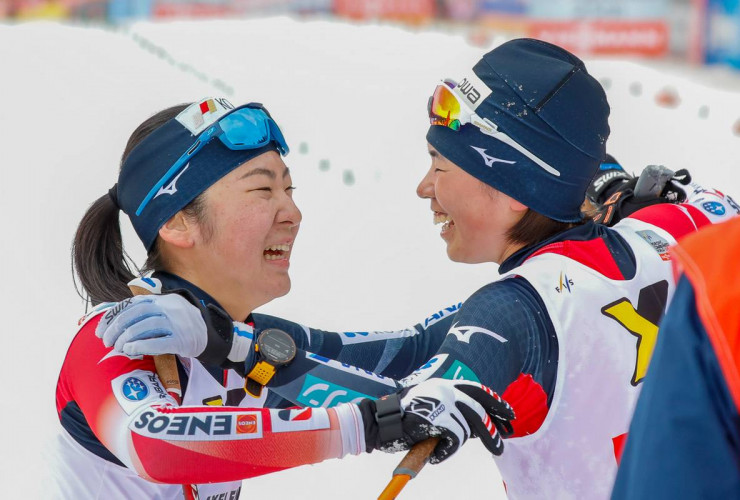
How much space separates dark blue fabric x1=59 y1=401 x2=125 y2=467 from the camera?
2512 millimetres

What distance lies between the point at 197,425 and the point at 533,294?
2.90 ft

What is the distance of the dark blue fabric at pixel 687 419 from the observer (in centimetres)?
100

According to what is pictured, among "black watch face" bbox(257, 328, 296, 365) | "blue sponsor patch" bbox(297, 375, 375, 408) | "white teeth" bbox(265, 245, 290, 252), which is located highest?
"white teeth" bbox(265, 245, 290, 252)

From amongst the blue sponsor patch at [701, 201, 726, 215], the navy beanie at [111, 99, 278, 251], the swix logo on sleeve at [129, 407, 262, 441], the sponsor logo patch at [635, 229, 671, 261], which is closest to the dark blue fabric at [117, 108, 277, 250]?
the navy beanie at [111, 99, 278, 251]

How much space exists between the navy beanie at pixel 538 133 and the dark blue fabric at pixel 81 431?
1.26 meters

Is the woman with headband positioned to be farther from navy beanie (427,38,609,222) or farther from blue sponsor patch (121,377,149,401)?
navy beanie (427,38,609,222)

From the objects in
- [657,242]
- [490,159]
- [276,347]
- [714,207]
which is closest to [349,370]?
[276,347]

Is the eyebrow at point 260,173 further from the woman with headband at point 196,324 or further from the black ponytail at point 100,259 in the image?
the black ponytail at point 100,259

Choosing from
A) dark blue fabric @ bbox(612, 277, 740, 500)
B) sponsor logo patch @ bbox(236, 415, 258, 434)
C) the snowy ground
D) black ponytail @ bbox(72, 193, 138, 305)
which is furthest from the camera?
the snowy ground

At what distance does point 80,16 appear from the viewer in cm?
1026

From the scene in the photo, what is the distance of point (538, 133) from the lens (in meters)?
2.66

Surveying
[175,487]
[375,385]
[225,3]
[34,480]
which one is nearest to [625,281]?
[375,385]

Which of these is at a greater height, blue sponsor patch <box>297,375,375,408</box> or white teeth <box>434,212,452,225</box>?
white teeth <box>434,212,452,225</box>

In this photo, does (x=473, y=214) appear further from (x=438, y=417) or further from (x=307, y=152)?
(x=307, y=152)
